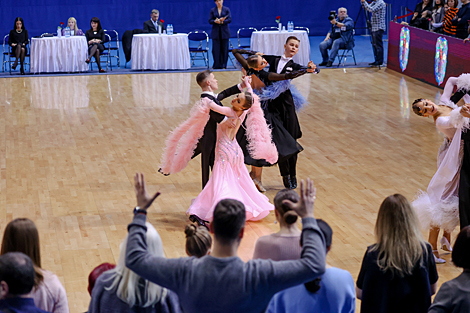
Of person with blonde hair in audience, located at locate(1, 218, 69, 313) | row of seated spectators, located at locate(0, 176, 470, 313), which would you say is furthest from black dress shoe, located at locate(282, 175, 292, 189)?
person with blonde hair in audience, located at locate(1, 218, 69, 313)

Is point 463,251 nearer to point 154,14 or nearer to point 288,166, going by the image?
point 288,166

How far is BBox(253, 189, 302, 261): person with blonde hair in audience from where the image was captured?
2.48 metres

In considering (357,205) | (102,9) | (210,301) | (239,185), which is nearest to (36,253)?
(210,301)

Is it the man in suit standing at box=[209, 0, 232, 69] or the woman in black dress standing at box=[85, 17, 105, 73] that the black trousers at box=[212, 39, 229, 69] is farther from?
the woman in black dress standing at box=[85, 17, 105, 73]

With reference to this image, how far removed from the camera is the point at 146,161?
6.98 m

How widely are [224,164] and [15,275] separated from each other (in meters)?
3.02

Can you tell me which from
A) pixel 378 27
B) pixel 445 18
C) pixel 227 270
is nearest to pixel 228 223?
pixel 227 270

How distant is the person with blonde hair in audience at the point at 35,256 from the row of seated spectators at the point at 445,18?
33.1ft

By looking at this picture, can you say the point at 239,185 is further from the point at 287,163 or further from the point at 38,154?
the point at 38,154

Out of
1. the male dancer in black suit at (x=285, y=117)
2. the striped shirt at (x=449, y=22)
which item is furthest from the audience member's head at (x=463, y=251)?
the striped shirt at (x=449, y=22)

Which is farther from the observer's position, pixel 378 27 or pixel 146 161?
pixel 378 27

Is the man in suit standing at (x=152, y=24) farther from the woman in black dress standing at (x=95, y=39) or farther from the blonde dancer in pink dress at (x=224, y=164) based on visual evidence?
the blonde dancer in pink dress at (x=224, y=164)

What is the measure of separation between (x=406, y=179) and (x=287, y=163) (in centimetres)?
128

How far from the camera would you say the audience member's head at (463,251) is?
7.90ft
